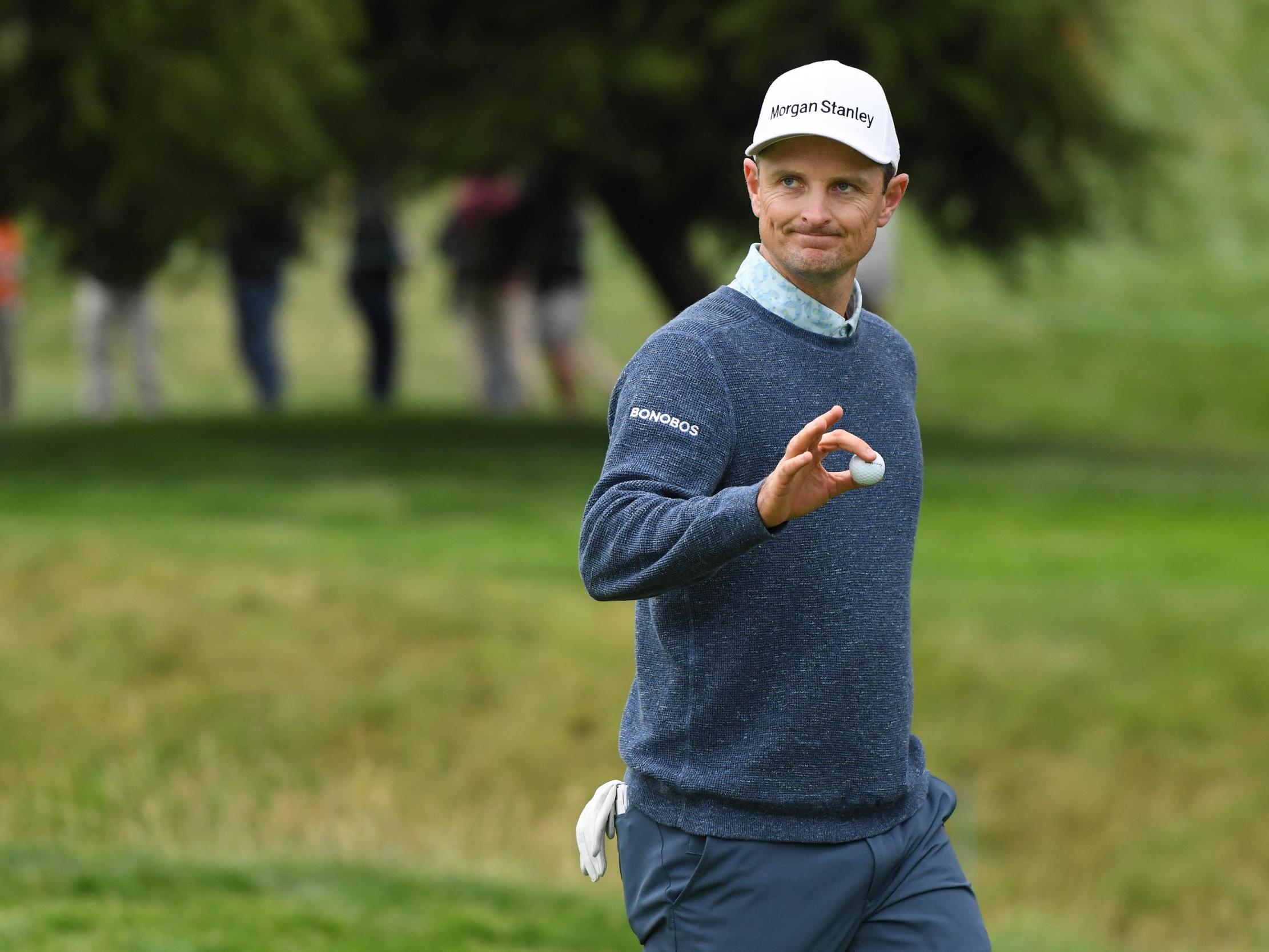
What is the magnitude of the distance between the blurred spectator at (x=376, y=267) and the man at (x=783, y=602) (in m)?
13.6

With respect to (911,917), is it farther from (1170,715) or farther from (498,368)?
(498,368)

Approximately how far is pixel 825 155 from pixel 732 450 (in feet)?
1.66

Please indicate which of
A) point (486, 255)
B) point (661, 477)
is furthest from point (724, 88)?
point (661, 477)

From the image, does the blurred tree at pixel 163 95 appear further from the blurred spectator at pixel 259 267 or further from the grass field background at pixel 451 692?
the blurred spectator at pixel 259 267

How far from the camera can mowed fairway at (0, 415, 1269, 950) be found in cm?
855

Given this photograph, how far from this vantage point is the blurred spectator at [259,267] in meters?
16.5

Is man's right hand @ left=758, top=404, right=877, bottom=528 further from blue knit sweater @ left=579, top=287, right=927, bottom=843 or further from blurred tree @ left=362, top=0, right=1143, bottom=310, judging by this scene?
blurred tree @ left=362, top=0, right=1143, bottom=310

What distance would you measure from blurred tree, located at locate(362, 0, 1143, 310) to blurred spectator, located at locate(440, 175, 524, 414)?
0.94 metres

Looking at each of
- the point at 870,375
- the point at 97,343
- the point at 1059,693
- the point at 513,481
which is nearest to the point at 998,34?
the point at 513,481

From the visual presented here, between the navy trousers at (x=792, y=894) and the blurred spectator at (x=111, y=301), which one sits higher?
the blurred spectator at (x=111, y=301)

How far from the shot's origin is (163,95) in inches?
456

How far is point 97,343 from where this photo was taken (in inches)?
671

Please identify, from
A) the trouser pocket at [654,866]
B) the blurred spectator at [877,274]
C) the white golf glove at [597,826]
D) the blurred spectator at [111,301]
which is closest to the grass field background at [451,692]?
the blurred spectator at [111,301]

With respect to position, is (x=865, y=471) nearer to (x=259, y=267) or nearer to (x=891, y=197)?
(x=891, y=197)
